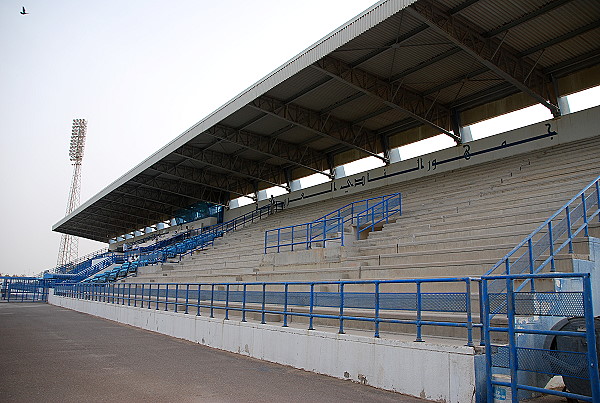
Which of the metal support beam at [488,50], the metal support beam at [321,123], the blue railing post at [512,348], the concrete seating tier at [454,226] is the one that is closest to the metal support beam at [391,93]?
the concrete seating tier at [454,226]

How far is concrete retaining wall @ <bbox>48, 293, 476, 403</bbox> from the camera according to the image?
6.56m

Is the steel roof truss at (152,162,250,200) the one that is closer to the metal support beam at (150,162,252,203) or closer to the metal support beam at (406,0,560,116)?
the metal support beam at (150,162,252,203)

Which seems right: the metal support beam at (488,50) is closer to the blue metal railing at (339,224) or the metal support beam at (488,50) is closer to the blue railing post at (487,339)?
the blue metal railing at (339,224)

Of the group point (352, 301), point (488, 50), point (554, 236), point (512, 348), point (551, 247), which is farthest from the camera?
point (488, 50)

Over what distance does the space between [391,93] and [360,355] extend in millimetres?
15453

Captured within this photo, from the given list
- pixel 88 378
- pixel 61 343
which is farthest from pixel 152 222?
pixel 88 378

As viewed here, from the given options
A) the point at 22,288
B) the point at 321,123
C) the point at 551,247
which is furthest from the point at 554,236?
the point at 22,288

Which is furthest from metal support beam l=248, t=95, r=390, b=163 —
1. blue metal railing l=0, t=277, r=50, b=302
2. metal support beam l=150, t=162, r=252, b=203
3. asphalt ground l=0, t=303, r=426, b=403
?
blue metal railing l=0, t=277, r=50, b=302

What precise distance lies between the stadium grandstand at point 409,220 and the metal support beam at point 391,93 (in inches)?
3.3

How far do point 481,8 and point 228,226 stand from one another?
25067 mm

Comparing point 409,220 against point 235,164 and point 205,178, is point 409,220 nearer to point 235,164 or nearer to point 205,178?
point 235,164

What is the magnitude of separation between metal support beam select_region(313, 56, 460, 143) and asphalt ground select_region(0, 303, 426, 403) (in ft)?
38.1

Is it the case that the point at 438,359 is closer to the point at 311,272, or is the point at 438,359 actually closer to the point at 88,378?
the point at 88,378

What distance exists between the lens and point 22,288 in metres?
39.9
